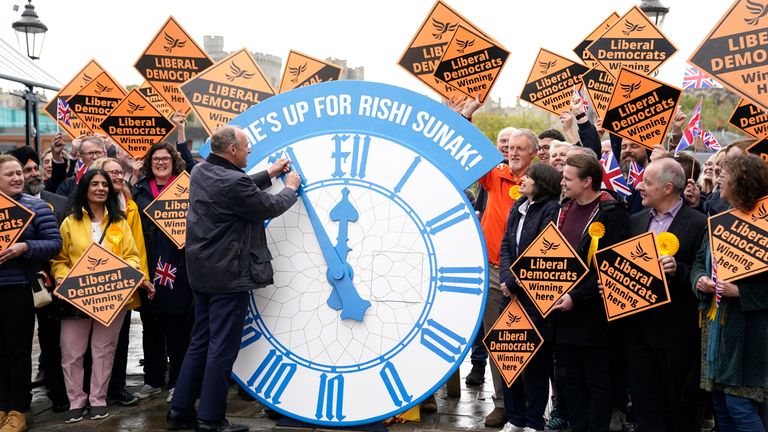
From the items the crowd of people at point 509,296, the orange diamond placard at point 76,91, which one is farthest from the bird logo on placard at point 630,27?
the orange diamond placard at point 76,91

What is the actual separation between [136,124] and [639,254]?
186 inches

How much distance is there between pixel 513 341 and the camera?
5191mm

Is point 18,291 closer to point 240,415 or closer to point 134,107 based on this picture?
point 240,415

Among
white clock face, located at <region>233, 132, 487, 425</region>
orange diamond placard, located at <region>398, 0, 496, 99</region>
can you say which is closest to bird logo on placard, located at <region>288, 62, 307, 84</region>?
orange diamond placard, located at <region>398, 0, 496, 99</region>

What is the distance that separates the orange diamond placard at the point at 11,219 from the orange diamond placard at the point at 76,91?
2.47 metres

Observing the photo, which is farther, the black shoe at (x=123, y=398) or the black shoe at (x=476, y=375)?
the black shoe at (x=476, y=375)

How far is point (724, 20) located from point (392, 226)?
2.76 meters

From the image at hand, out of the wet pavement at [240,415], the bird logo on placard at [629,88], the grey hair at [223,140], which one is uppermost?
the bird logo on placard at [629,88]

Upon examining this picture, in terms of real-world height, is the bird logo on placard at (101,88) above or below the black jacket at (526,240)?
above

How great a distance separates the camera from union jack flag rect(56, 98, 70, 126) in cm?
795

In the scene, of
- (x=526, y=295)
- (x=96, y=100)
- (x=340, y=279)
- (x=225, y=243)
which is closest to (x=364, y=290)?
(x=340, y=279)

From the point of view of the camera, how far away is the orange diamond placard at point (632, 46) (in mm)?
6969

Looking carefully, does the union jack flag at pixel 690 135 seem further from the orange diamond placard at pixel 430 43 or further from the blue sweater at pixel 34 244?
the blue sweater at pixel 34 244

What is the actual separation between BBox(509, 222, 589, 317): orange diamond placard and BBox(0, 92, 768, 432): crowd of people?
10 cm
